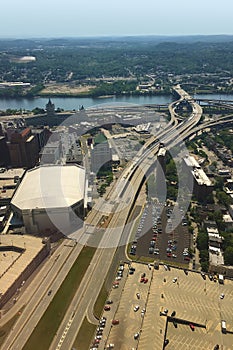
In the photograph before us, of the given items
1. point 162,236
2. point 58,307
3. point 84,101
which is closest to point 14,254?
point 58,307

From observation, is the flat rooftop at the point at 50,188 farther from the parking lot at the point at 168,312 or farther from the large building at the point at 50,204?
the parking lot at the point at 168,312

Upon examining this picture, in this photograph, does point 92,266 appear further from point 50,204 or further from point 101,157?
point 101,157

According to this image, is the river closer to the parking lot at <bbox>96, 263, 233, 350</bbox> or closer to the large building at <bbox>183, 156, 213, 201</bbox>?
the large building at <bbox>183, 156, 213, 201</bbox>

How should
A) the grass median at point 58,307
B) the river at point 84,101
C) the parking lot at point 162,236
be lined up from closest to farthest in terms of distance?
1. the grass median at point 58,307
2. the parking lot at point 162,236
3. the river at point 84,101

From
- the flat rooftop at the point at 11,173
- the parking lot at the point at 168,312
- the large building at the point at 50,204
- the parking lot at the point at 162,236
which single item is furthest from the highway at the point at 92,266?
the flat rooftop at the point at 11,173

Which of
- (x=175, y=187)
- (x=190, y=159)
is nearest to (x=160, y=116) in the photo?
(x=190, y=159)

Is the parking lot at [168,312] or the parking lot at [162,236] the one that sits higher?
the parking lot at [168,312]

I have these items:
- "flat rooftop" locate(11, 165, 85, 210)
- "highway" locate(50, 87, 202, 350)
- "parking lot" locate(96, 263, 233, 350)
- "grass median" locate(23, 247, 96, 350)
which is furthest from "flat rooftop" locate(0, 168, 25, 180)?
"parking lot" locate(96, 263, 233, 350)
